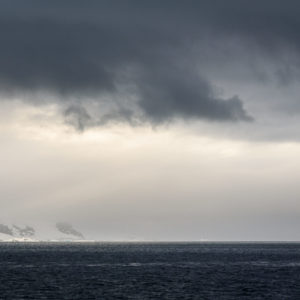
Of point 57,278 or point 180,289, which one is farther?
point 57,278

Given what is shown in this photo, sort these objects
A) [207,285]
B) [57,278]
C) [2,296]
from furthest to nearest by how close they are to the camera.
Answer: [57,278] < [207,285] < [2,296]

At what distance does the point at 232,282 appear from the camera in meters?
131

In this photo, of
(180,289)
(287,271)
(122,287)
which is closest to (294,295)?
(180,289)

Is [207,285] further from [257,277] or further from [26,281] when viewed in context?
[26,281]

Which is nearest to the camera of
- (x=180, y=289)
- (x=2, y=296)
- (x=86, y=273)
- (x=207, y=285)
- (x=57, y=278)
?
(x=2, y=296)

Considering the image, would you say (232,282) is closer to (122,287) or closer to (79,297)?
(122,287)

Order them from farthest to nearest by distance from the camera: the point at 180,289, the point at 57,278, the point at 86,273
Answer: the point at 86,273, the point at 57,278, the point at 180,289

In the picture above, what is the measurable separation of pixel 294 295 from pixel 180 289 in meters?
20.2

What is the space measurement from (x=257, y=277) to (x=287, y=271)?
79.1 feet

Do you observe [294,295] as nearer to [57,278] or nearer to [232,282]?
[232,282]

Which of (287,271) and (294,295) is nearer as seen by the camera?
(294,295)

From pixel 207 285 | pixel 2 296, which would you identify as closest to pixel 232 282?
pixel 207 285

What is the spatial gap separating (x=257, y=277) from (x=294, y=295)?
3635 centimetres

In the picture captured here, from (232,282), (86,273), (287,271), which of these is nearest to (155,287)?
(232,282)
